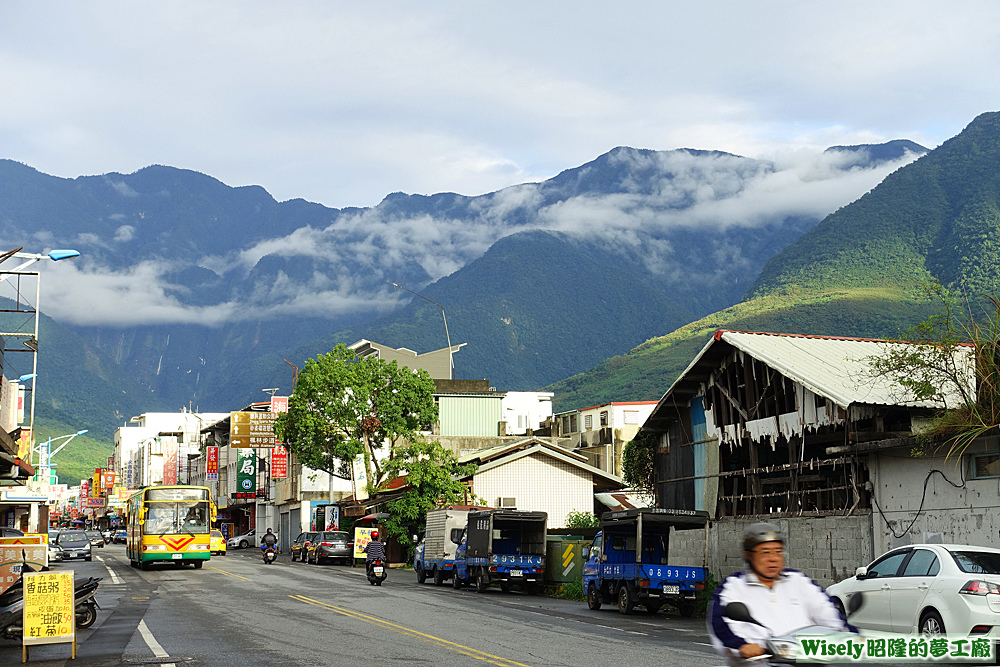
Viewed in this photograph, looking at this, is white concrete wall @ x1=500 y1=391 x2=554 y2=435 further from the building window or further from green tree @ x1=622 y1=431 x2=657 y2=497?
the building window

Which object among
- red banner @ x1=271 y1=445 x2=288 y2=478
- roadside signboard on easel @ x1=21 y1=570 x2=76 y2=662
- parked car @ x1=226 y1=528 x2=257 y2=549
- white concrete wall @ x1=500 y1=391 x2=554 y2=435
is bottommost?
parked car @ x1=226 y1=528 x2=257 y2=549

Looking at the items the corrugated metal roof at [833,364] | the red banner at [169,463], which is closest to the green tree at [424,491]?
the corrugated metal roof at [833,364]

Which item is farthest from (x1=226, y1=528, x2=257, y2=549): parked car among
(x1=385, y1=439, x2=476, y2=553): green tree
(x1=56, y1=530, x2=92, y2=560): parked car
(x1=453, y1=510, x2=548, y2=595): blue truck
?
(x1=453, y1=510, x2=548, y2=595): blue truck

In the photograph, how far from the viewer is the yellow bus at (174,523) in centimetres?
4584

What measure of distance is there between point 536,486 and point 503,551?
624 inches

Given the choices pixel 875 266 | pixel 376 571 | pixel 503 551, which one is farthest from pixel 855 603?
pixel 875 266

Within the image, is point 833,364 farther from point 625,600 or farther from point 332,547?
point 332,547

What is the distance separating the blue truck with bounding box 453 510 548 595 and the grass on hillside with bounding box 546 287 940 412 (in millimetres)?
81628

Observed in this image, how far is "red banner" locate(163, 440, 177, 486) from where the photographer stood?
150100mm

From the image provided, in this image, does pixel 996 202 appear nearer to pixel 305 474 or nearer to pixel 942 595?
pixel 305 474

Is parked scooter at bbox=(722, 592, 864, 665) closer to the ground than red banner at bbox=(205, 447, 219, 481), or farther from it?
closer to the ground

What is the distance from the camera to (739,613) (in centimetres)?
671

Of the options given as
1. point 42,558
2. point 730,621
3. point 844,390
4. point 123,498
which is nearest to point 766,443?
point 844,390

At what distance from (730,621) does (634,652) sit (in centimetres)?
992
